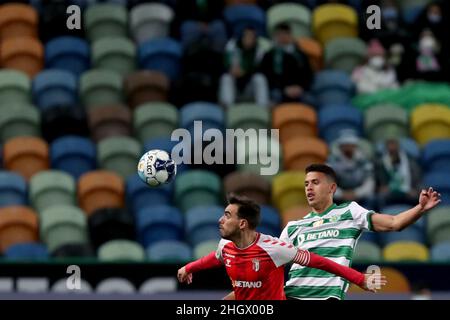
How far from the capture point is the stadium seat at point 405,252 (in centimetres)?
1677

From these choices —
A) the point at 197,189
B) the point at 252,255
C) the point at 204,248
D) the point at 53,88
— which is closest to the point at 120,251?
the point at 204,248

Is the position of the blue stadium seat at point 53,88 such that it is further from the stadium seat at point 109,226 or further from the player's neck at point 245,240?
the player's neck at point 245,240

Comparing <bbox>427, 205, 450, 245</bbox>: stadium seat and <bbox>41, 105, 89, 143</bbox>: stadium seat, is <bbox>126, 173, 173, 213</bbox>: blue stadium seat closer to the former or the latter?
<bbox>41, 105, 89, 143</bbox>: stadium seat

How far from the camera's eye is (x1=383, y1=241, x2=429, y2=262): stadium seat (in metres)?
16.8

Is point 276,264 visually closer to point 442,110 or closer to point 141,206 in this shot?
point 141,206

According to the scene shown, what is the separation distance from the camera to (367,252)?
54.9ft

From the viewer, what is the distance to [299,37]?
20562mm

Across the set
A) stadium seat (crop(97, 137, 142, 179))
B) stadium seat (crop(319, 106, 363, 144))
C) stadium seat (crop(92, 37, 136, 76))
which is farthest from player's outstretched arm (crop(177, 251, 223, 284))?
stadium seat (crop(92, 37, 136, 76))

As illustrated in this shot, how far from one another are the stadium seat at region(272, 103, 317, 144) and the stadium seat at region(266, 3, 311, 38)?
174 centimetres

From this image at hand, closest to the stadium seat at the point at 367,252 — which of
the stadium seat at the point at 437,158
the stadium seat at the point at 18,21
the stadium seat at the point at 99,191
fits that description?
the stadium seat at the point at 437,158

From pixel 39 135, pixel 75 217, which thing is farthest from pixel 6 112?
pixel 75 217

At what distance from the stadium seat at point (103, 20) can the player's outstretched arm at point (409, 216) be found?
9366 millimetres

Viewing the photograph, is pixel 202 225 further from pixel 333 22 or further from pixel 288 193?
pixel 333 22

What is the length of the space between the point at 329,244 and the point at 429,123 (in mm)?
7880
